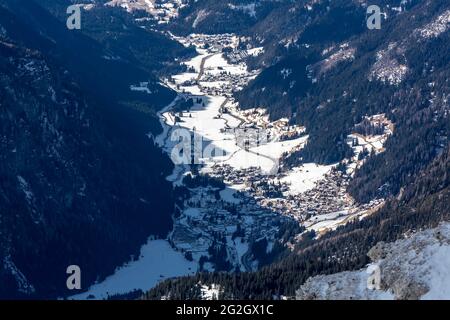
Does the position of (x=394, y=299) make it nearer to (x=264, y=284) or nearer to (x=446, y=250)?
(x=446, y=250)
